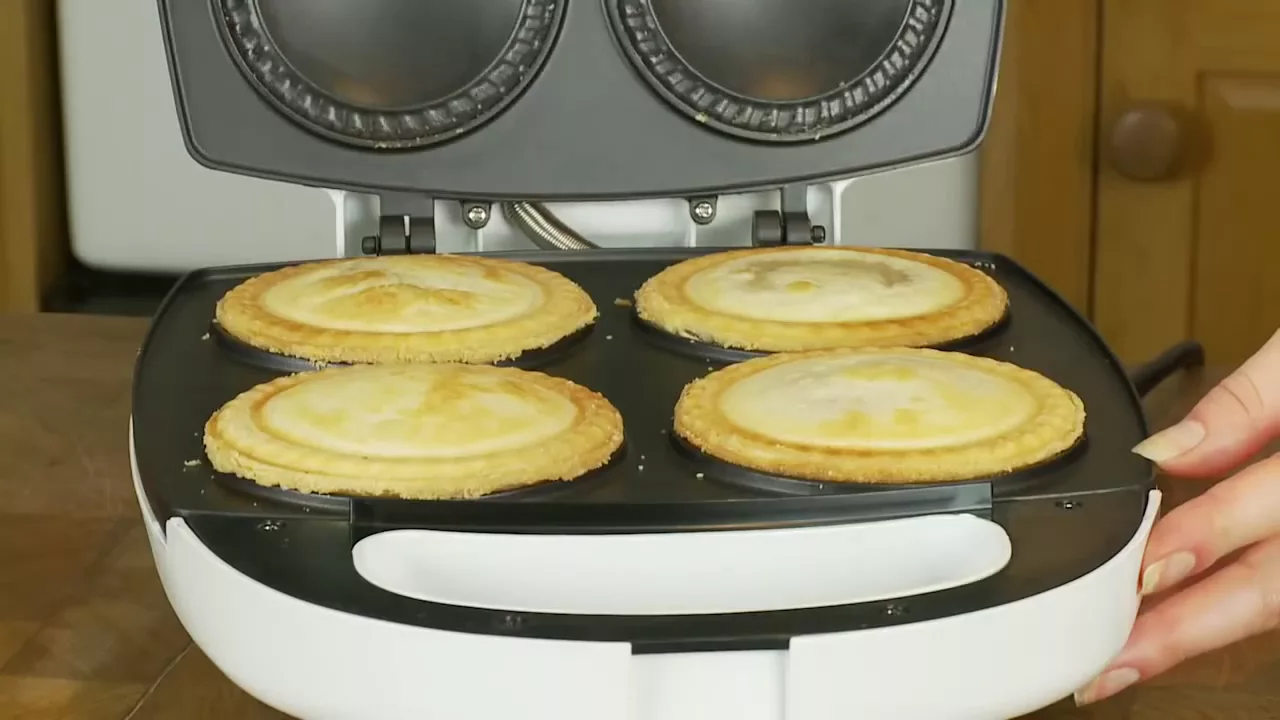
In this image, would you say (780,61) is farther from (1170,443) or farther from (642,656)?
(642,656)

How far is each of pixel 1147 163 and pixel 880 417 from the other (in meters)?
0.90

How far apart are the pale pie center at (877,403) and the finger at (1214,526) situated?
3.6 inches

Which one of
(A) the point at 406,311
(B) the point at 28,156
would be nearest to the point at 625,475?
(A) the point at 406,311

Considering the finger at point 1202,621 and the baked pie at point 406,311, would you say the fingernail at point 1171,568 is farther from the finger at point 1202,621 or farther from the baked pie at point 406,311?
the baked pie at point 406,311

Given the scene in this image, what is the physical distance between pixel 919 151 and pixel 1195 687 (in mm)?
446

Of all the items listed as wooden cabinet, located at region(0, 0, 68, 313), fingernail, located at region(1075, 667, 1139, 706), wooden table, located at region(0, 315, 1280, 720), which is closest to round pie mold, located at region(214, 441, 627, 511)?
wooden table, located at region(0, 315, 1280, 720)

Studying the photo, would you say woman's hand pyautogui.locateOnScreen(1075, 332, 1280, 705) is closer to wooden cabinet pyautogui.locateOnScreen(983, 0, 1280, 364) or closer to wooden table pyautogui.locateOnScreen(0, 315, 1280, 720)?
wooden table pyautogui.locateOnScreen(0, 315, 1280, 720)

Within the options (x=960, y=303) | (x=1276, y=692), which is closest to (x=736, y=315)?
(x=960, y=303)

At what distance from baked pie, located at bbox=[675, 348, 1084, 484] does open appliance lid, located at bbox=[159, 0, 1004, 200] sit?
278mm

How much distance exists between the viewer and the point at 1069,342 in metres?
0.99

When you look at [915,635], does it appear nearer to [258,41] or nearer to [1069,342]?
[1069,342]

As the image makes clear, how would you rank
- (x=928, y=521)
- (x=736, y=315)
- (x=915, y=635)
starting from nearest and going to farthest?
(x=915, y=635)
(x=928, y=521)
(x=736, y=315)

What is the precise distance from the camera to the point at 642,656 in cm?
63

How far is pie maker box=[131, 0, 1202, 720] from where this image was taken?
2.09ft
